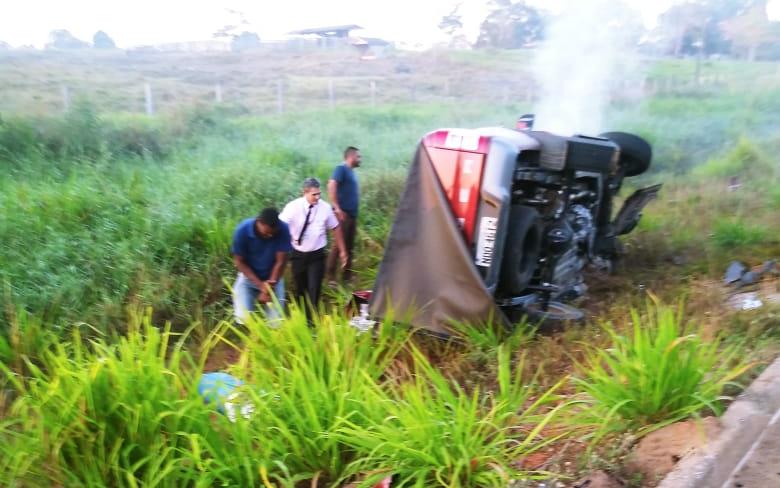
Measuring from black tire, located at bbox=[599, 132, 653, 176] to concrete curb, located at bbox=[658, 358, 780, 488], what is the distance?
382cm

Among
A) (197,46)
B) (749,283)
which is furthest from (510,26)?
(749,283)

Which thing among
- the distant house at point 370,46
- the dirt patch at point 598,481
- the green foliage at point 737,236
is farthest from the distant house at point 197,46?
the dirt patch at point 598,481

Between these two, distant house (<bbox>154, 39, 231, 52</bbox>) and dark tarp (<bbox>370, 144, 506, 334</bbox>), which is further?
distant house (<bbox>154, 39, 231, 52</bbox>)

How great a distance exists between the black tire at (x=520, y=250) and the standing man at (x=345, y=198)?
8.12ft

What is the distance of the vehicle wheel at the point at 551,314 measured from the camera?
198 inches

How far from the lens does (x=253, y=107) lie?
17.0 metres

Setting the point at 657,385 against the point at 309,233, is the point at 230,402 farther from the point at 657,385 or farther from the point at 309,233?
the point at 309,233

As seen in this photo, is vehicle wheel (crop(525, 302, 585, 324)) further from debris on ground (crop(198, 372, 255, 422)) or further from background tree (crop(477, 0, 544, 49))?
background tree (crop(477, 0, 544, 49))

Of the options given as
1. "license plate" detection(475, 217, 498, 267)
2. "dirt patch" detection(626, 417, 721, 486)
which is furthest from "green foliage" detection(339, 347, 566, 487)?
"license plate" detection(475, 217, 498, 267)

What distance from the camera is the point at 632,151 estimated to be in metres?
7.00

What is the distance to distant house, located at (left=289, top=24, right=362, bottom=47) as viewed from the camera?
2350cm

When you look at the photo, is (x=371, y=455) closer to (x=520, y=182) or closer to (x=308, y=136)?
(x=520, y=182)

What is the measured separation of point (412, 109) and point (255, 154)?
8.98m

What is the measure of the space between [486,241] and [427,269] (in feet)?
1.56
